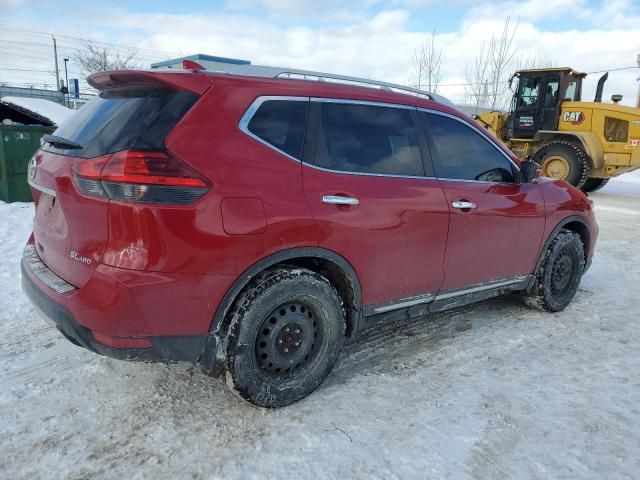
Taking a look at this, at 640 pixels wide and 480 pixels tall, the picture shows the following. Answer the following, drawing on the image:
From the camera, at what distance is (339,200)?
8.95 feet

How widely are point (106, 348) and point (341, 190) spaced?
146 centimetres

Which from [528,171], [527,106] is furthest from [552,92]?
[528,171]

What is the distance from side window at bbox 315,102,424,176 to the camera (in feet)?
9.21

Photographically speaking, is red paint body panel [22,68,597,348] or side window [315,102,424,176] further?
side window [315,102,424,176]

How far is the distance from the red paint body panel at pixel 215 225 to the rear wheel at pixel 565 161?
10.8 metres

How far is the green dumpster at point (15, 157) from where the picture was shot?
26.5ft

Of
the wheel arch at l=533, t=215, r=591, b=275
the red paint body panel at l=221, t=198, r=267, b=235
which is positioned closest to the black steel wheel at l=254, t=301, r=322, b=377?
the red paint body panel at l=221, t=198, r=267, b=235

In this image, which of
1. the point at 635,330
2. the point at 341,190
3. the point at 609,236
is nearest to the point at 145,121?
the point at 341,190

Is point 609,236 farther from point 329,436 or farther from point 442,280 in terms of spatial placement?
point 329,436

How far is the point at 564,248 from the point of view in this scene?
14.5 ft

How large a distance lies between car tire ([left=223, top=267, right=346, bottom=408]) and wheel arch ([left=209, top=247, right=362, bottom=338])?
0.23ft

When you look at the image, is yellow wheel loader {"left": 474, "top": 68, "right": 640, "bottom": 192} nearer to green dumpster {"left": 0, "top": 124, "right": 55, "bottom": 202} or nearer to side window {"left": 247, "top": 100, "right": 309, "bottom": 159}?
green dumpster {"left": 0, "top": 124, "right": 55, "bottom": 202}

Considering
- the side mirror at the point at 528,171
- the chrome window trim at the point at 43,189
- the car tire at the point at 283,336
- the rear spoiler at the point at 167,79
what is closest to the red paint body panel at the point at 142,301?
the car tire at the point at 283,336

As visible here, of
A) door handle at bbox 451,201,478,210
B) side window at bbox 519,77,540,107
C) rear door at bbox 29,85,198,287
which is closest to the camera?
rear door at bbox 29,85,198,287
